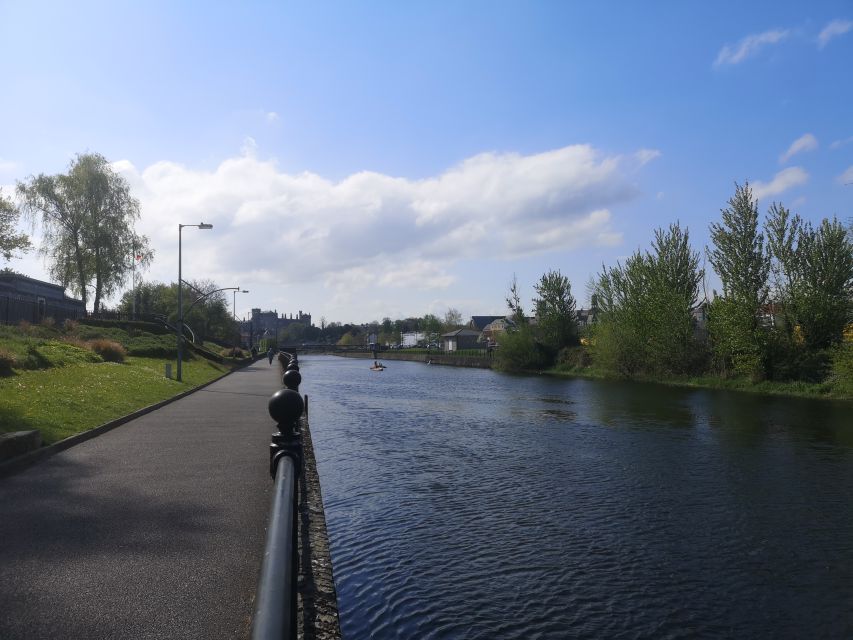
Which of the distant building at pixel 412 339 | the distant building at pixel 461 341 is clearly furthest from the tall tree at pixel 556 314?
the distant building at pixel 412 339

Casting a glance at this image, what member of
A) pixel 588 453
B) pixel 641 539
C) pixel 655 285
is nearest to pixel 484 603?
pixel 641 539

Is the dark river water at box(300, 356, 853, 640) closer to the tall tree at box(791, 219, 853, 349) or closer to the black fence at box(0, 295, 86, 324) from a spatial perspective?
the tall tree at box(791, 219, 853, 349)

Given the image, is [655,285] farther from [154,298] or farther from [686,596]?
[154,298]

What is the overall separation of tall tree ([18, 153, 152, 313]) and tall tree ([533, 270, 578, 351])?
1610 inches

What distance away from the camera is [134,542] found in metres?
5.95

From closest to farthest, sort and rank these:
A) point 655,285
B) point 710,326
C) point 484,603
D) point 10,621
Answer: point 10,621
point 484,603
point 710,326
point 655,285

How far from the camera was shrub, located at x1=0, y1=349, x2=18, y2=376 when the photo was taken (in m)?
18.3

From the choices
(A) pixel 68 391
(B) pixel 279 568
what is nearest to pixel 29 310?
(A) pixel 68 391

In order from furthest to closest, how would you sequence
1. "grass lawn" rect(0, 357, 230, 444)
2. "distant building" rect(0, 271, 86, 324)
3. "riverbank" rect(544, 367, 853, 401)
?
"distant building" rect(0, 271, 86, 324) < "riverbank" rect(544, 367, 853, 401) < "grass lawn" rect(0, 357, 230, 444)

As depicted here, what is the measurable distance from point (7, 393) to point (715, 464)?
16948 mm

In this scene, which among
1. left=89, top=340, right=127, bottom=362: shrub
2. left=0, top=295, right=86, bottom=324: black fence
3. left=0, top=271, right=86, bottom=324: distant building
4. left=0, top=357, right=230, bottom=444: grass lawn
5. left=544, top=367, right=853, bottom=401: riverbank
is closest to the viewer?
left=0, top=357, right=230, bottom=444: grass lawn

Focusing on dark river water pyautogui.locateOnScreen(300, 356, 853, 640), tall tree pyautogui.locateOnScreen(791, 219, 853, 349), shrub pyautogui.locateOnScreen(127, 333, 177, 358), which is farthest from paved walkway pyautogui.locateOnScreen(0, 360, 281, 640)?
tall tree pyautogui.locateOnScreen(791, 219, 853, 349)

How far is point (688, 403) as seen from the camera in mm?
30562

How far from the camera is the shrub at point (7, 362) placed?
1831 cm
